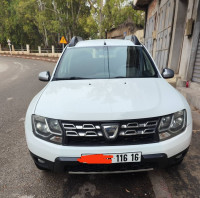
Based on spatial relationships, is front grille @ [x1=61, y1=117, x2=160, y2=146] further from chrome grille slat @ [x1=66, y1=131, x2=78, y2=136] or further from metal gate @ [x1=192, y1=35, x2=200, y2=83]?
metal gate @ [x1=192, y1=35, x2=200, y2=83]

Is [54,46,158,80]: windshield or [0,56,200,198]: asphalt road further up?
[54,46,158,80]: windshield

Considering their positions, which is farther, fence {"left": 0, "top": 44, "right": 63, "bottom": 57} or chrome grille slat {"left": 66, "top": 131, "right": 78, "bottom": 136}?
fence {"left": 0, "top": 44, "right": 63, "bottom": 57}

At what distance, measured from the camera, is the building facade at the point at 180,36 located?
17.6 ft

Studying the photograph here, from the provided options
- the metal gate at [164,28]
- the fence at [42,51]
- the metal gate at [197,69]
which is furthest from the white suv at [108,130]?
the fence at [42,51]

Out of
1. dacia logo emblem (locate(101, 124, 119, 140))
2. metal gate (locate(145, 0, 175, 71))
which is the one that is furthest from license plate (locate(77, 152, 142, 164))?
metal gate (locate(145, 0, 175, 71))

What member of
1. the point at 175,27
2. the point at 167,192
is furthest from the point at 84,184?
the point at 175,27

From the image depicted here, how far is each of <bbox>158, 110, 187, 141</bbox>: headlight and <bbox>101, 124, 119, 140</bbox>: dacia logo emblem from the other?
42 cm

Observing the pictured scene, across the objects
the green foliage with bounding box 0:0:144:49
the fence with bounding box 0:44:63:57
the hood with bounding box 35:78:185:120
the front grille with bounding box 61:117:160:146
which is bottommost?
the fence with bounding box 0:44:63:57

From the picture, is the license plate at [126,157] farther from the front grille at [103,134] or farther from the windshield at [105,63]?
the windshield at [105,63]

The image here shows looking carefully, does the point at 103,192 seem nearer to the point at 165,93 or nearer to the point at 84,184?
the point at 84,184

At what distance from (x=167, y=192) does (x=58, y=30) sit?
31.4m

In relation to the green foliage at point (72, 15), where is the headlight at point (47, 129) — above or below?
below

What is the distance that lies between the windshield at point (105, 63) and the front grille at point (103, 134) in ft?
3.48

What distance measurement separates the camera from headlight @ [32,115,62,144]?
1.76m
